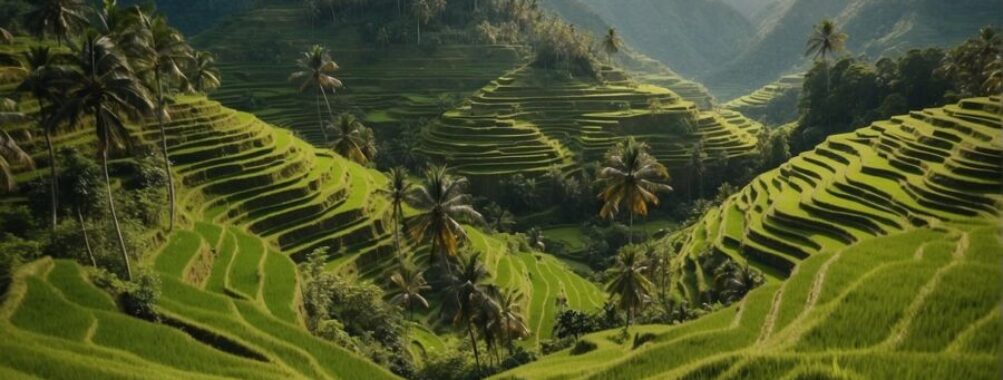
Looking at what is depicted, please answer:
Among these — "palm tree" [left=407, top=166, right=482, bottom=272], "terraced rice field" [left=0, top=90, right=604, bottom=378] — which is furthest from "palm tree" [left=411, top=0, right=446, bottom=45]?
"palm tree" [left=407, top=166, right=482, bottom=272]

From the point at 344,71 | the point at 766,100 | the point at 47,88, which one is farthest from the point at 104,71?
the point at 766,100

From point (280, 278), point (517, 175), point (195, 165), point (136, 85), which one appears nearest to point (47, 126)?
point (136, 85)

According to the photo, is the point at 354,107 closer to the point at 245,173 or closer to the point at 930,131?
the point at 245,173

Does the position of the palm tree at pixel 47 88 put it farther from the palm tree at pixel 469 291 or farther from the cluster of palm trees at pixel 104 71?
the palm tree at pixel 469 291

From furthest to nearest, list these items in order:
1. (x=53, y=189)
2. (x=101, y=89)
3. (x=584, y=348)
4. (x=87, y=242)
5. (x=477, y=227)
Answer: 1. (x=477, y=227)
2. (x=584, y=348)
3. (x=53, y=189)
4. (x=87, y=242)
5. (x=101, y=89)

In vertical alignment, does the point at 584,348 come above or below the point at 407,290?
above

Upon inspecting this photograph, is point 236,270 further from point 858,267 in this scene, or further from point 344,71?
point 344,71

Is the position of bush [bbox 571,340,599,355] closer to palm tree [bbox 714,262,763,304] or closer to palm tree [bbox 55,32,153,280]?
palm tree [bbox 714,262,763,304]
